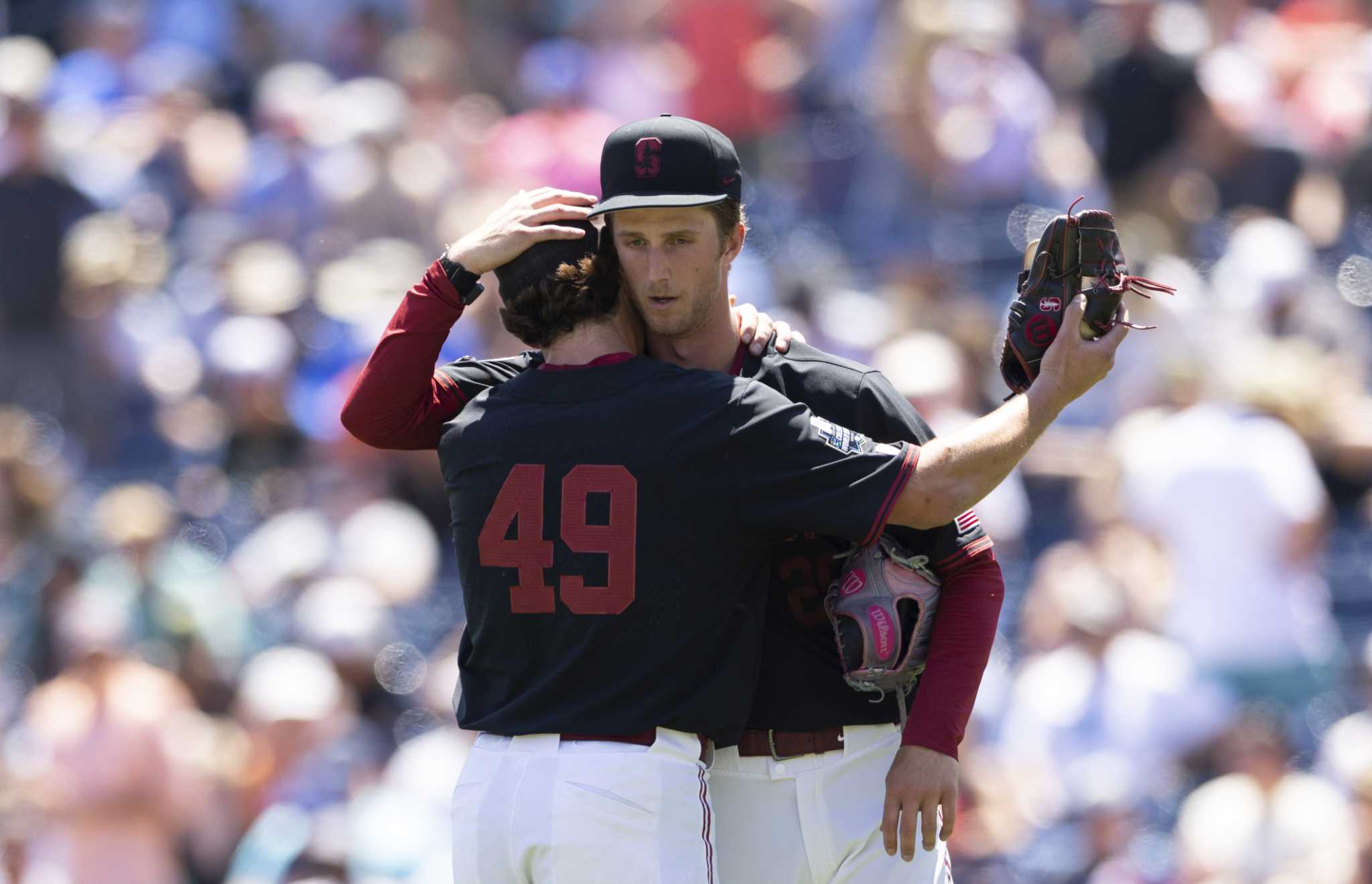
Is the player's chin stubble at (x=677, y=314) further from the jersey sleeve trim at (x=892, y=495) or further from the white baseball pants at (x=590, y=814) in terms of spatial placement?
the white baseball pants at (x=590, y=814)

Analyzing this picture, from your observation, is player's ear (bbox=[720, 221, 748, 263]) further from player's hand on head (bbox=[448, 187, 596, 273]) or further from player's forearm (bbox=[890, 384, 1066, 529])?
player's forearm (bbox=[890, 384, 1066, 529])

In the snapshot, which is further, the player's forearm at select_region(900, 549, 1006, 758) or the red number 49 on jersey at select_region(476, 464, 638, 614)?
the player's forearm at select_region(900, 549, 1006, 758)

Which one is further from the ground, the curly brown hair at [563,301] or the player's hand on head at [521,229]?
the player's hand on head at [521,229]

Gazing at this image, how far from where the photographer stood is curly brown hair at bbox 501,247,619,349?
11.2ft

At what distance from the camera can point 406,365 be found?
3.54 metres

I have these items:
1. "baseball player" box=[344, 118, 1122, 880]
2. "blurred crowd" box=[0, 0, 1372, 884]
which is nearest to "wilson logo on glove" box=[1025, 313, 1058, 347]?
"baseball player" box=[344, 118, 1122, 880]

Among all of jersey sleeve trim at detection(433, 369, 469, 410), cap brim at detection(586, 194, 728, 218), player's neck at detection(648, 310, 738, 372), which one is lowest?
jersey sleeve trim at detection(433, 369, 469, 410)

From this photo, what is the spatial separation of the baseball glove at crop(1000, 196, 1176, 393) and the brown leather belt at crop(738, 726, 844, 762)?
30.4 inches

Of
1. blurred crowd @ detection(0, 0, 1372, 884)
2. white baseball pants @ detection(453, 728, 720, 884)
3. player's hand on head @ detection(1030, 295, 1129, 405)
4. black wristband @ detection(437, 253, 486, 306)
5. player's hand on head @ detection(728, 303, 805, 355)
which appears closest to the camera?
white baseball pants @ detection(453, 728, 720, 884)

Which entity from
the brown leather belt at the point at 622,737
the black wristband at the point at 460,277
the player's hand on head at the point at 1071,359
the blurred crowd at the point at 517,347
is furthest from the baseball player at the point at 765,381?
the blurred crowd at the point at 517,347

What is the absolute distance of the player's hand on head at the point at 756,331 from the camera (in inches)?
145

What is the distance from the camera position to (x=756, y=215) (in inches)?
359

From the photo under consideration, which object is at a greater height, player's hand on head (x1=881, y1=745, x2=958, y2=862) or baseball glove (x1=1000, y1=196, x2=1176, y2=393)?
baseball glove (x1=1000, y1=196, x2=1176, y2=393)

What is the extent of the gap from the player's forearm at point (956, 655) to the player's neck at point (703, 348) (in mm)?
606
